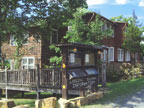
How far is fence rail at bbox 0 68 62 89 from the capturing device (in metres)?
9.79

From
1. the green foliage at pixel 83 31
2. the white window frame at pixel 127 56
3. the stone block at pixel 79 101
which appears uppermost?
the green foliage at pixel 83 31

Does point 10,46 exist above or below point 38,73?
above

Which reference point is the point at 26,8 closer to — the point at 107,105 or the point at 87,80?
the point at 87,80

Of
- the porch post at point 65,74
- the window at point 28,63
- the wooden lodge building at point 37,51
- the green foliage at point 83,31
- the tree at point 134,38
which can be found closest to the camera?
the porch post at point 65,74

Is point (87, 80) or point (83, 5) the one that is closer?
point (87, 80)

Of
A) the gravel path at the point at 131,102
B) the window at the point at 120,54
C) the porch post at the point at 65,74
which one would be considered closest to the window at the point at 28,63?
the porch post at the point at 65,74

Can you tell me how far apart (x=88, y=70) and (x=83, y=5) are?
12.5ft

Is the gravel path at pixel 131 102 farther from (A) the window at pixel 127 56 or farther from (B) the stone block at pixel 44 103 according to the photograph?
(A) the window at pixel 127 56

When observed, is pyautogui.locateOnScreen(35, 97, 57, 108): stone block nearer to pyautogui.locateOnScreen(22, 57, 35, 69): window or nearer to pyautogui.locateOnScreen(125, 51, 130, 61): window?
pyautogui.locateOnScreen(22, 57, 35, 69): window

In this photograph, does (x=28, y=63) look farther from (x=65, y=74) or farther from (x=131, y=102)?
(x=131, y=102)

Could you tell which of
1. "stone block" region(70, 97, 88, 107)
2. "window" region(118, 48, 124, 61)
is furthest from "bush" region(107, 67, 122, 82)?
"stone block" region(70, 97, 88, 107)

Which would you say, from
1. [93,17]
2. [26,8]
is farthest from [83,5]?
[93,17]

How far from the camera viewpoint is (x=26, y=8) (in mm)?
10656

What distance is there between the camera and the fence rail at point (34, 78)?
9789 mm
